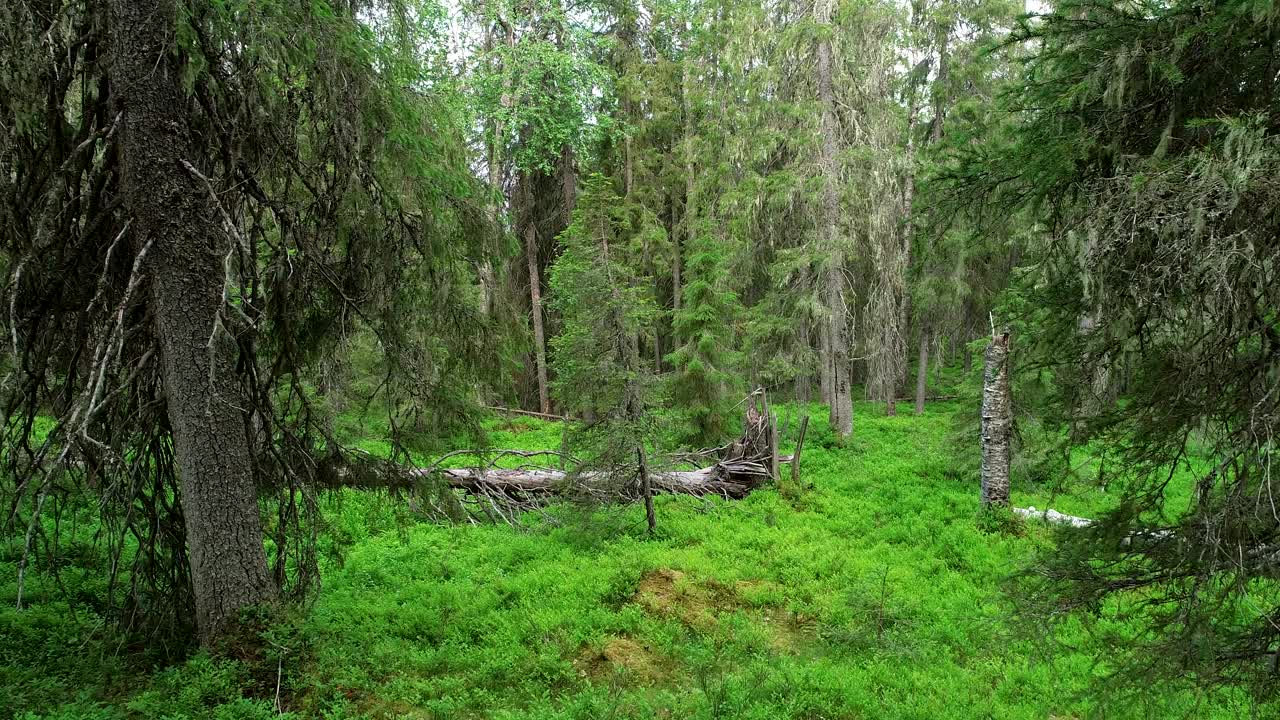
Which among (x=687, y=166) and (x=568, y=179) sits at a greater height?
(x=687, y=166)

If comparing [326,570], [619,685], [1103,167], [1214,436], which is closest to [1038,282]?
[1103,167]

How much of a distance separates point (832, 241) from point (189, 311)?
46.2 feet

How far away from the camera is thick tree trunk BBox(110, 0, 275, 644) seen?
14.1 feet

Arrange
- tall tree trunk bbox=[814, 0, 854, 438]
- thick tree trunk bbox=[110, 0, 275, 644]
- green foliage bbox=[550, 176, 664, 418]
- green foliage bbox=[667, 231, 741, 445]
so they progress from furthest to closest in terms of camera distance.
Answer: tall tree trunk bbox=[814, 0, 854, 438] < green foliage bbox=[667, 231, 741, 445] < green foliage bbox=[550, 176, 664, 418] < thick tree trunk bbox=[110, 0, 275, 644]

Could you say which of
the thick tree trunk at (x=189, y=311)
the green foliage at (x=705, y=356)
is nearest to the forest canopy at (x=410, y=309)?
the thick tree trunk at (x=189, y=311)

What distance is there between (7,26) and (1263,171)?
6.37m

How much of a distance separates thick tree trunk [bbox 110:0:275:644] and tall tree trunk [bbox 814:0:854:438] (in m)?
13.7

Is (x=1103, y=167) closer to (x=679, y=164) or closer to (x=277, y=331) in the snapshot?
(x=277, y=331)

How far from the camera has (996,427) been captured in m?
10.4

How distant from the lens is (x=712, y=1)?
19594 mm

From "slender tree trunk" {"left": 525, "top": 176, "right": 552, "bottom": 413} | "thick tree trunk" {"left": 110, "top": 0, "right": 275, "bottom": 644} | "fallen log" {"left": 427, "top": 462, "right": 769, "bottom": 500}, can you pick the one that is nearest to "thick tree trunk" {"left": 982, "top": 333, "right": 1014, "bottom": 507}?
"fallen log" {"left": 427, "top": 462, "right": 769, "bottom": 500}

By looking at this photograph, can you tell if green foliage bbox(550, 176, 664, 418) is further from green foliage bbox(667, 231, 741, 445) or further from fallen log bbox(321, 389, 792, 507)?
green foliage bbox(667, 231, 741, 445)

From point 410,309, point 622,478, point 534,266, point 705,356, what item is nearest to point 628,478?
point 622,478

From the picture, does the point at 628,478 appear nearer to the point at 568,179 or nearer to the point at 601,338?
the point at 601,338
